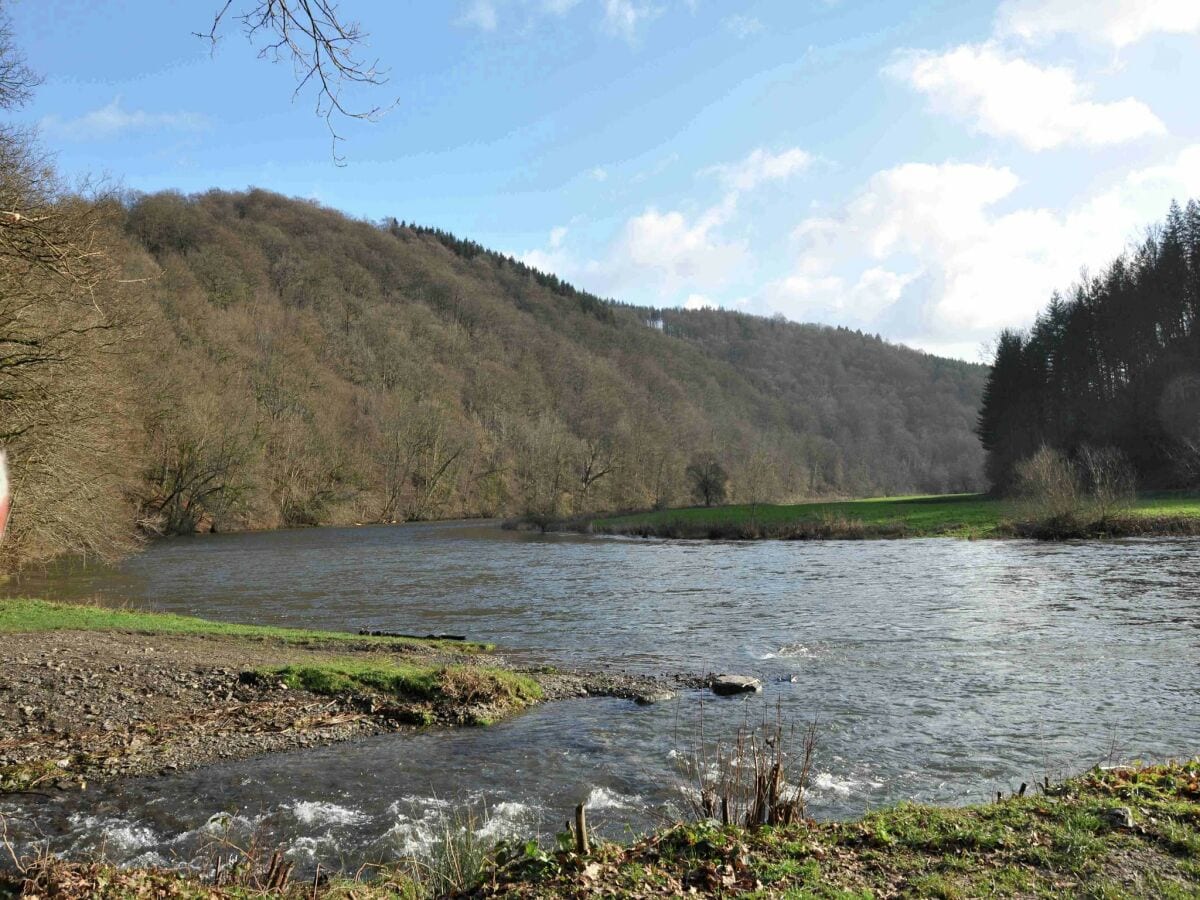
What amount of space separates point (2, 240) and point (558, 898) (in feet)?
24.9

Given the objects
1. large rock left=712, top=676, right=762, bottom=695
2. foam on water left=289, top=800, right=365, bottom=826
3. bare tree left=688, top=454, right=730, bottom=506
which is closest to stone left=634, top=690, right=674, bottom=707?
large rock left=712, top=676, right=762, bottom=695

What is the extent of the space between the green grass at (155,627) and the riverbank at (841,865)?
11208 mm

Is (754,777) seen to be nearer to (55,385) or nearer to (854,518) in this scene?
(55,385)

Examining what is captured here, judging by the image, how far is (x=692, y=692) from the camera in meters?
13.8

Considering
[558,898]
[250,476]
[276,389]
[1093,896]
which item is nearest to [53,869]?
[558,898]

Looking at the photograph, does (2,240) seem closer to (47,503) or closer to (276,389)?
(47,503)

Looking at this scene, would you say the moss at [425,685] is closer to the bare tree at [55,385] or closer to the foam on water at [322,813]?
the foam on water at [322,813]

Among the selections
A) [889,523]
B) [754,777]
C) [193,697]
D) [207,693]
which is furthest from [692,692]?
[889,523]

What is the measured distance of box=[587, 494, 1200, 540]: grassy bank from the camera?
40.0 meters

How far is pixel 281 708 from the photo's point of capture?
12.0m

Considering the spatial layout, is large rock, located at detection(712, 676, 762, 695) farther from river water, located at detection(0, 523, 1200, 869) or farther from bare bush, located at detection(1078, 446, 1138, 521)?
bare bush, located at detection(1078, 446, 1138, 521)

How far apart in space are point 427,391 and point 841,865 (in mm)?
108110

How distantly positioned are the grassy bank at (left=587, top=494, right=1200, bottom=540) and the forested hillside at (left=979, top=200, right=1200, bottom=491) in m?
7.83

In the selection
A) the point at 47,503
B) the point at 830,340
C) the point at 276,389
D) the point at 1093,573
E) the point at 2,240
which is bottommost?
the point at 1093,573
